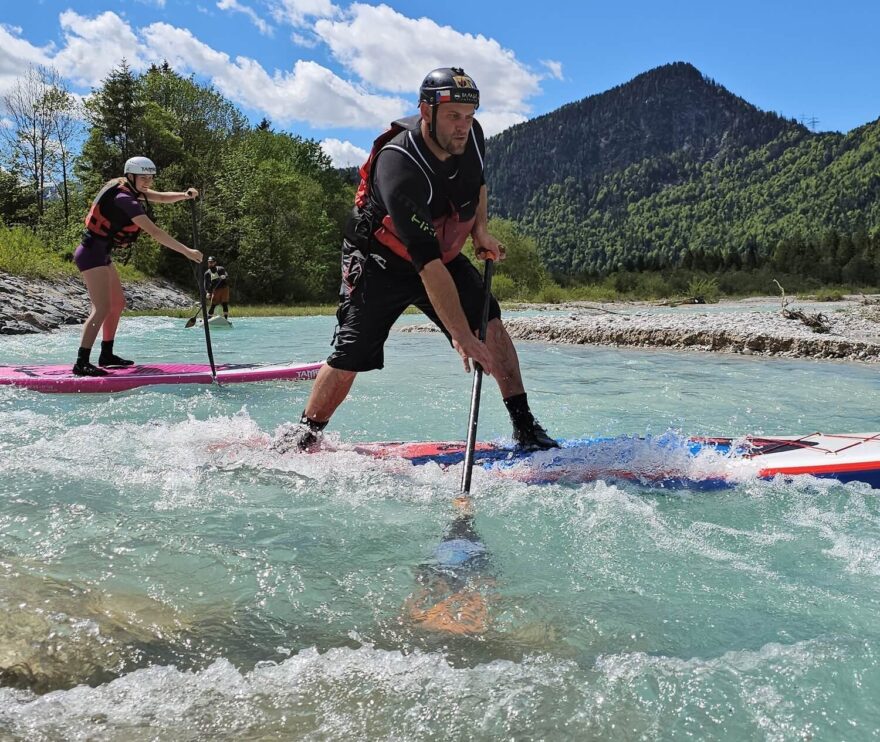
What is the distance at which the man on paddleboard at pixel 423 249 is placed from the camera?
353 centimetres

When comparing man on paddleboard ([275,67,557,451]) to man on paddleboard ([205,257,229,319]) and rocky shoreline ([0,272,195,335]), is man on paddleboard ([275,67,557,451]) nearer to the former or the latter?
rocky shoreline ([0,272,195,335])

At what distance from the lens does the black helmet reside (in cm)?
357

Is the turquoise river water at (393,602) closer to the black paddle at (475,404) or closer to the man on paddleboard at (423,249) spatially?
the black paddle at (475,404)

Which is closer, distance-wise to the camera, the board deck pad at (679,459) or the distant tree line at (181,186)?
the board deck pad at (679,459)

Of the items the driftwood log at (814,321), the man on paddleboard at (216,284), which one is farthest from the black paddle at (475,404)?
the man on paddleboard at (216,284)

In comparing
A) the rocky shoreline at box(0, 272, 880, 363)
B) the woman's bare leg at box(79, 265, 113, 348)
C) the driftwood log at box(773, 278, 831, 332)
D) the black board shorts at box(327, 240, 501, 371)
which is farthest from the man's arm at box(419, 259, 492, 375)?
the driftwood log at box(773, 278, 831, 332)

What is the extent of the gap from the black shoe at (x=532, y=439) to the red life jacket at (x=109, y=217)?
4681 mm

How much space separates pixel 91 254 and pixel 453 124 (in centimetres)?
504

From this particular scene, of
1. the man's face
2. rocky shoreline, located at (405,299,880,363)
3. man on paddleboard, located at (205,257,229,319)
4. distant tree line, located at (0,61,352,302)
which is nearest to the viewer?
the man's face

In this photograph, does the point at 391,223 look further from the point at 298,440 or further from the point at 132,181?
the point at 132,181

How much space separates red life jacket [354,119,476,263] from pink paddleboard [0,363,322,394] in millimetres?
4041

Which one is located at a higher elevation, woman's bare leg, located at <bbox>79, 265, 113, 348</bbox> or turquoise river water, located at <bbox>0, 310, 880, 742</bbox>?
woman's bare leg, located at <bbox>79, 265, 113, 348</bbox>

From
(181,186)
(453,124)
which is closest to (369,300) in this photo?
(453,124)

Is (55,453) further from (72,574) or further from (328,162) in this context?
(328,162)
